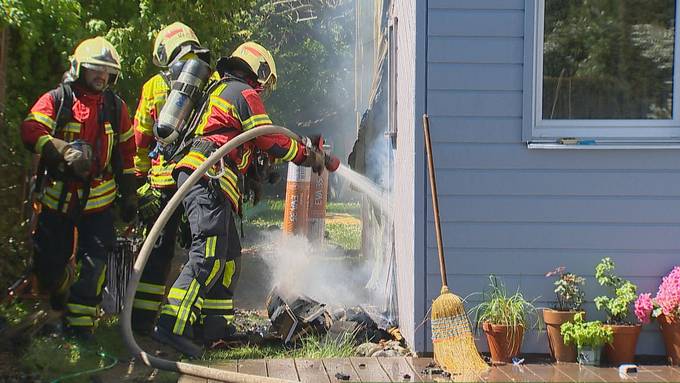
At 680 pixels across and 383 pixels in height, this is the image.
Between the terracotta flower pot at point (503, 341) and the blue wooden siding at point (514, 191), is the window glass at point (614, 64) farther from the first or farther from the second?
the terracotta flower pot at point (503, 341)

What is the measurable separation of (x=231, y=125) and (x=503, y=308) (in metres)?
2.13

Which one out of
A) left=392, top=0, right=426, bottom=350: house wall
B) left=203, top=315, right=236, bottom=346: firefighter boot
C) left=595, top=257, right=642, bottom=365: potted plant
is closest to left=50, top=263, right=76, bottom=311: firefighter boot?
left=203, top=315, right=236, bottom=346: firefighter boot

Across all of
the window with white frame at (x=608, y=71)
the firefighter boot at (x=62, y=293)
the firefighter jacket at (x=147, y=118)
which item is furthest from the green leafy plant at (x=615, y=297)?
the firefighter boot at (x=62, y=293)

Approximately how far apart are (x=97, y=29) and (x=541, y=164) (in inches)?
137

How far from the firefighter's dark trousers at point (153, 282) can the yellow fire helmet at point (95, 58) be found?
1.06 m

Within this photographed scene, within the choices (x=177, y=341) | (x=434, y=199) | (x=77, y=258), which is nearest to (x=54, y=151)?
(x=77, y=258)

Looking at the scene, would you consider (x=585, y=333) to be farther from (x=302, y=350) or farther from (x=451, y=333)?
(x=302, y=350)

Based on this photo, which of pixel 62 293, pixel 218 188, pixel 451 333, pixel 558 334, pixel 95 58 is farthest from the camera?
pixel 62 293

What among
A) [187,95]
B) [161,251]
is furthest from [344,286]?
[187,95]

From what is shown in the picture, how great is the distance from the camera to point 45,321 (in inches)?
220

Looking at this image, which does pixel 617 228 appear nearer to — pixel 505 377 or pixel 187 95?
pixel 505 377

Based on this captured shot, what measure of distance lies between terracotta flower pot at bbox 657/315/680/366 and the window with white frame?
45.5 inches

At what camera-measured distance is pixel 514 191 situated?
5.40 meters

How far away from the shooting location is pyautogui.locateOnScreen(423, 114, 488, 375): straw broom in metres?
5.03
